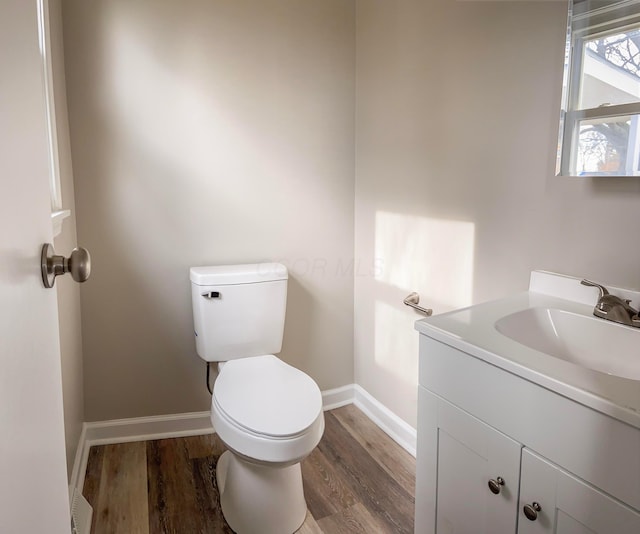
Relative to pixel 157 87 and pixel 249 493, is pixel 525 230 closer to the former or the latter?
pixel 249 493

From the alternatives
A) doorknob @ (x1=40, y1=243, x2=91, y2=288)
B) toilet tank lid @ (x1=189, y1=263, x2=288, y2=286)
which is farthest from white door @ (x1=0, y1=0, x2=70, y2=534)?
toilet tank lid @ (x1=189, y1=263, x2=288, y2=286)

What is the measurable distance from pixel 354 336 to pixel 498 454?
1.54 m

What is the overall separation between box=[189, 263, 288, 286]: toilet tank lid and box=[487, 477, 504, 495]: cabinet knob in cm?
123

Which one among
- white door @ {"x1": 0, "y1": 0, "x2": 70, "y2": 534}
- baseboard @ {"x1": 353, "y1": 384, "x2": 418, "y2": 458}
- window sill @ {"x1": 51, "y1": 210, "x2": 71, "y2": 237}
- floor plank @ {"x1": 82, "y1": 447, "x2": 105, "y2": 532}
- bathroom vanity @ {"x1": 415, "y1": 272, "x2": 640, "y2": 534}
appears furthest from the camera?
baseboard @ {"x1": 353, "y1": 384, "x2": 418, "y2": 458}

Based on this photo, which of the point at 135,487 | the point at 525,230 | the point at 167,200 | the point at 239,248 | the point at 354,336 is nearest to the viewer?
the point at 525,230

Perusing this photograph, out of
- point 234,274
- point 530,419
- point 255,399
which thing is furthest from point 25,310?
point 234,274

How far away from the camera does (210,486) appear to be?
6.34ft

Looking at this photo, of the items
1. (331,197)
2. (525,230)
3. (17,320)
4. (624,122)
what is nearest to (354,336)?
(331,197)

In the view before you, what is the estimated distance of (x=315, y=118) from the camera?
2.31 metres

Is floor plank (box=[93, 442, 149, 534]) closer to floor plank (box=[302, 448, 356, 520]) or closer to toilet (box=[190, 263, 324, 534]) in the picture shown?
toilet (box=[190, 263, 324, 534])

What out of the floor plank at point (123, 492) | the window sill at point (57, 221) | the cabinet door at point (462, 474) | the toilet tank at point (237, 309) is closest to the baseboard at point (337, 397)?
the toilet tank at point (237, 309)

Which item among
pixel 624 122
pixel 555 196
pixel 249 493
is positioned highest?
pixel 624 122

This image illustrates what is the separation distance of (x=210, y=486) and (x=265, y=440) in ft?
1.99

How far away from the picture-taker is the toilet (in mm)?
1536
